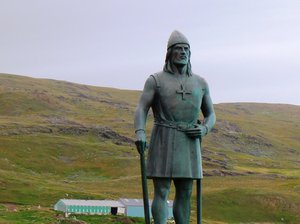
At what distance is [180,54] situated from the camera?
36.1 feet

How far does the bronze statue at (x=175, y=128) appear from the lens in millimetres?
10883

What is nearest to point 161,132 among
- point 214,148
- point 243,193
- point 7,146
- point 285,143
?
point 243,193

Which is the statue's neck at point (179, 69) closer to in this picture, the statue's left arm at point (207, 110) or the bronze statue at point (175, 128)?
the bronze statue at point (175, 128)

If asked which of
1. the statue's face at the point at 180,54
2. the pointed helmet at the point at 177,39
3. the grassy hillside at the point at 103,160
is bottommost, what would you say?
the grassy hillside at the point at 103,160

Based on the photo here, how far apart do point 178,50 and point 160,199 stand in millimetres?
2562

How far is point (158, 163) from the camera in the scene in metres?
10.9

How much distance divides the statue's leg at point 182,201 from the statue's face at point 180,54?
2034 millimetres

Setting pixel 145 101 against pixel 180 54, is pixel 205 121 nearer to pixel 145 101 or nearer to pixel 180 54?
pixel 145 101

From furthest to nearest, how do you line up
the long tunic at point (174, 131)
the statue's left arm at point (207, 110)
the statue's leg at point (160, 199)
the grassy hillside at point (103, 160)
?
the grassy hillside at point (103, 160)
the statue's left arm at point (207, 110)
the statue's leg at point (160, 199)
the long tunic at point (174, 131)

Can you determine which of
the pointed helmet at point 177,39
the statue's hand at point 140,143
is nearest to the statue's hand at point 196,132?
the statue's hand at point 140,143

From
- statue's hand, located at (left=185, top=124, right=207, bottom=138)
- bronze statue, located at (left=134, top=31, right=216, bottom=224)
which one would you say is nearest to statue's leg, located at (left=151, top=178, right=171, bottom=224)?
bronze statue, located at (left=134, top=31, right=216, bottom=224)

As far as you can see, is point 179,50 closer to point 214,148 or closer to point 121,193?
point 121,193

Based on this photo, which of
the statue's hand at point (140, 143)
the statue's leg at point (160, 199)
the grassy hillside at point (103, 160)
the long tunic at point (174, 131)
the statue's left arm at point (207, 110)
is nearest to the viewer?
the statue's hand at point (140, 143)

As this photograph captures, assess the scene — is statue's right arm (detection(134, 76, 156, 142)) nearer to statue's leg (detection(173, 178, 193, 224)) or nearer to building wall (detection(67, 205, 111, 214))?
statue's leg (detection(173, 178, 193, 224))
